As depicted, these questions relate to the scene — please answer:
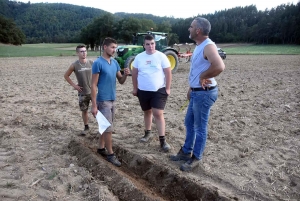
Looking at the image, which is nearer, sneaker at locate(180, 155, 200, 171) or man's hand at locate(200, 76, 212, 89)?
man's hand at locate(200, 76, 212, 89)

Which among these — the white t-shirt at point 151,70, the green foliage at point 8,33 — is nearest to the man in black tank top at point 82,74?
the white t-shirt at point 151,70

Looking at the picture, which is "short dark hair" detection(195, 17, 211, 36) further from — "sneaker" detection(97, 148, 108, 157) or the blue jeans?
"sneaker" detection(97, 148, 108, 157)

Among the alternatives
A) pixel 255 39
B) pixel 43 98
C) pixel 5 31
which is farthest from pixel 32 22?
pixel 43 98

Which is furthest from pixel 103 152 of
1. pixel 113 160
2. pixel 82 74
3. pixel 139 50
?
pixel 139 50

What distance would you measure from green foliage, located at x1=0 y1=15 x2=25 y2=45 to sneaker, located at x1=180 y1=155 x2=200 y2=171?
6354cm

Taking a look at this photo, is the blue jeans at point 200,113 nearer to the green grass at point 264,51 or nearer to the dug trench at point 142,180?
the dug trench at point 142,180

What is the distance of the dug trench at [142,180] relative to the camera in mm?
2957

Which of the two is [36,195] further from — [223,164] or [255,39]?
[255,39]

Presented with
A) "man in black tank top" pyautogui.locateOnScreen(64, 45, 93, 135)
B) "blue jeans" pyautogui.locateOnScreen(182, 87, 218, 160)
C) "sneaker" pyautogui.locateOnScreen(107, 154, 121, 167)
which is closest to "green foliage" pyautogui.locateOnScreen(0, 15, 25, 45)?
"man in black tank top" pyautogui.locateOnScreen(64, 45, 93, 135)

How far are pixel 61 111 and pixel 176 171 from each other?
358 centimetres

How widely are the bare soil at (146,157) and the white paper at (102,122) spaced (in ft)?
1.67

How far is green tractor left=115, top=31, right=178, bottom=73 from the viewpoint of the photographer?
11.3m

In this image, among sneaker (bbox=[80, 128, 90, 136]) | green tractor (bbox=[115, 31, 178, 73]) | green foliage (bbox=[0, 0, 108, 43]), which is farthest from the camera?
green foliage (bbox=[0, 0, 108, 43])

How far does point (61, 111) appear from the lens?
602 centimetres
